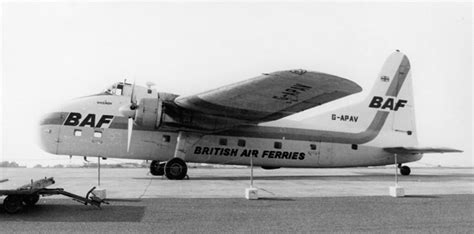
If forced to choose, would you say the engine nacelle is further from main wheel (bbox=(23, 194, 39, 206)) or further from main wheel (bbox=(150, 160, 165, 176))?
main wheel (bbox=(23, 194, 39, 206))

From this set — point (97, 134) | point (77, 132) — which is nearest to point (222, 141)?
point (97, 134)

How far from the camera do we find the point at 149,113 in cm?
1393

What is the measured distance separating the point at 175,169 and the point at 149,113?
2091 millimetres

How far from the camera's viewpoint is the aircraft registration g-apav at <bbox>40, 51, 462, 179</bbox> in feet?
44.9

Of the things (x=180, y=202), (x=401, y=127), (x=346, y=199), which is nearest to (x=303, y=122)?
(x=401, y=127)

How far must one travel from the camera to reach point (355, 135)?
18.2 m

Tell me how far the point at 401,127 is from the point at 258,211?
14297 mm

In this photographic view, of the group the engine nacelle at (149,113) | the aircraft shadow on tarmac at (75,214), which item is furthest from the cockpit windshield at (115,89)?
the aircraft shadow on tarmac at (75,214)

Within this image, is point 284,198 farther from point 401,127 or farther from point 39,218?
point 401,127

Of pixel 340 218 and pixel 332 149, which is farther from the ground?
pixel 340 218

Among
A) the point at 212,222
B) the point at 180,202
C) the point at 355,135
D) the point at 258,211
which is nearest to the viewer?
the point at 212,222

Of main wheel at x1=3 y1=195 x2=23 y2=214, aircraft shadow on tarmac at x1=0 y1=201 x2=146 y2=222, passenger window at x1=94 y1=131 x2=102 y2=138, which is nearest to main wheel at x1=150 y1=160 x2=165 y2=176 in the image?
passenger window at x1=94 y1=131 x2=102 y2=138

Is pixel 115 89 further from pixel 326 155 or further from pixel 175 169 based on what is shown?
pixel 326 155

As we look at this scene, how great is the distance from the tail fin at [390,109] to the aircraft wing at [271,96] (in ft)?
15.8
